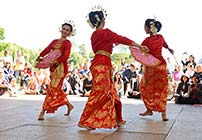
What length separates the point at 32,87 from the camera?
12.8 m

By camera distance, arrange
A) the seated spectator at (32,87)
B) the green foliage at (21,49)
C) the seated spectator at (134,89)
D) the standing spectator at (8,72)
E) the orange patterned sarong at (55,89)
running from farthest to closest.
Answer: the green foliage at (21,49)
the seated spectator at (32,87)
the standing spectator at (8,72)
the seated spectator at (134,89)
the orange patterned sarong at (55,89)

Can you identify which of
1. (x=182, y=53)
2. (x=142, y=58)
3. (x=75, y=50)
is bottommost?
(x=142, y=58)

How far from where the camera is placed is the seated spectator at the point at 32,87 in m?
12.6

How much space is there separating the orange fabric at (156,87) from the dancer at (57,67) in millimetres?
1251

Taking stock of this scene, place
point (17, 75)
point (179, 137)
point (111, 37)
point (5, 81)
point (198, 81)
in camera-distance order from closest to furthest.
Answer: point (179, 137) < point (111, 37) < point (198, 81) < point (5, 81) < point (17, 75)

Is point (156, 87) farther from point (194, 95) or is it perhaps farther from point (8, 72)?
point (8, 72)

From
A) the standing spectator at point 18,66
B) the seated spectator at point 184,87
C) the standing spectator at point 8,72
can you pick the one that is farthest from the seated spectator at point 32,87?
the seated spectator at point 184,87

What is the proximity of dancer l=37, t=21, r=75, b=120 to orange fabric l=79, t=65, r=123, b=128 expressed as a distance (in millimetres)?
1170

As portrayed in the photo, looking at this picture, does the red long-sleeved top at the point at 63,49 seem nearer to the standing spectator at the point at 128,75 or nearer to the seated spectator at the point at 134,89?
the seated spectator at the point at 134,89

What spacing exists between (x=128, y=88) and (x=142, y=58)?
7630mm

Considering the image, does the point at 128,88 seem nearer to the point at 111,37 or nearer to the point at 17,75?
the point at 17,75

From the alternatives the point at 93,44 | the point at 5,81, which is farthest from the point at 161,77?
the point at 5,81

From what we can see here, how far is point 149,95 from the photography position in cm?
552

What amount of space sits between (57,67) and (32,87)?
7.72 metres
